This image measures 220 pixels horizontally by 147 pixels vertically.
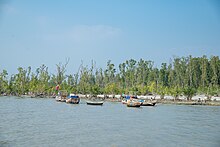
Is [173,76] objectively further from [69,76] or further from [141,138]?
[141,138]

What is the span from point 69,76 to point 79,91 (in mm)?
17536

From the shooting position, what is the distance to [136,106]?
4584 centimetres

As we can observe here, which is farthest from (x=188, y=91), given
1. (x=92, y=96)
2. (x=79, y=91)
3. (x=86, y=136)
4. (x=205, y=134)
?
(x=86, y=136)

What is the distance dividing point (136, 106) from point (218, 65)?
3355 cm

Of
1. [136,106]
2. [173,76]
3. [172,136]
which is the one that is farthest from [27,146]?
[173,76]

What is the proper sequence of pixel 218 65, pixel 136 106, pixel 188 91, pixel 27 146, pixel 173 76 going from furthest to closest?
pixel 173 76 < pixel 218 65 < pixel 188 91 < pixel 136 106 < pixel 27 146

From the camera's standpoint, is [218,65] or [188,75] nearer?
[218,65]

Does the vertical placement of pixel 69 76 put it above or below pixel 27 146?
above

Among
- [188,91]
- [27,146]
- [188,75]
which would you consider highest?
[188,75]

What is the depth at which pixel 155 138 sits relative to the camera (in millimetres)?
17516

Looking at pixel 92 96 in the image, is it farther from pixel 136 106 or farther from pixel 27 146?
pixel 27 146

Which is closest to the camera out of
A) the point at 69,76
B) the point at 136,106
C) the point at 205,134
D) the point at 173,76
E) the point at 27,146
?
the point at 27,146

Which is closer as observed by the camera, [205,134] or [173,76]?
[205,134]

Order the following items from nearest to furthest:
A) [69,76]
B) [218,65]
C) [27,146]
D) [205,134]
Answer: [27,146]
[205,134]
[218,65]
[69,76]
